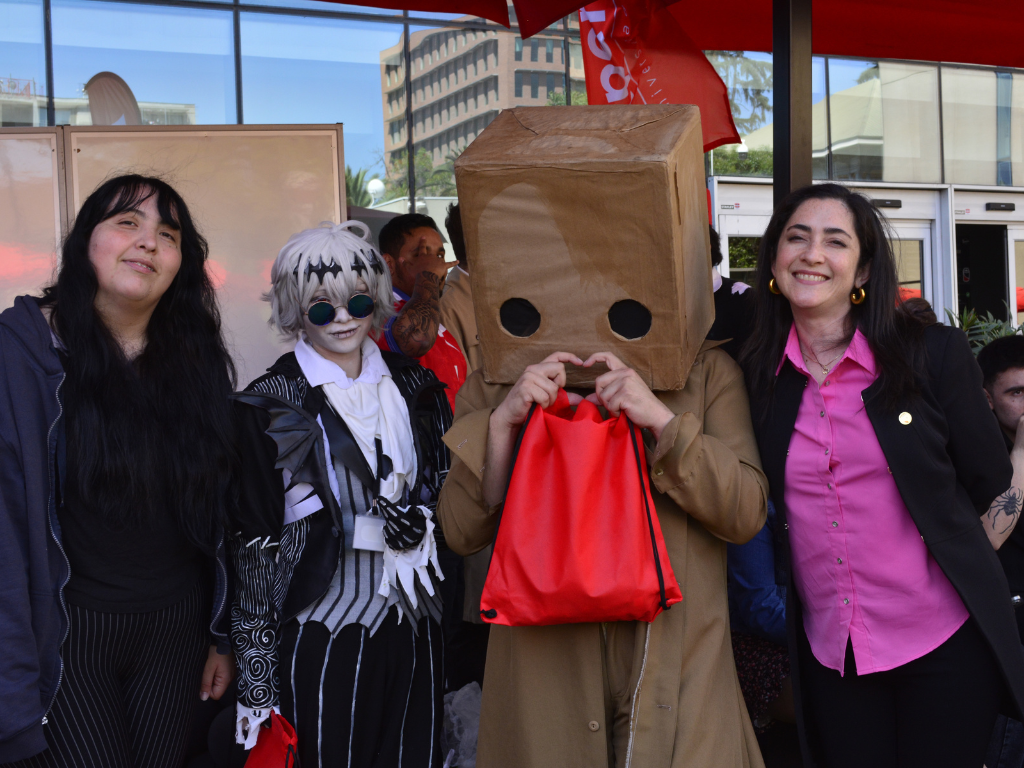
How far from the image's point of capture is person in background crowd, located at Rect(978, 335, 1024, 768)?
263cm

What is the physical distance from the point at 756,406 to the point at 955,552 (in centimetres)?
52

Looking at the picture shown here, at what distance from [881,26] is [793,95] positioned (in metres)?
1.76

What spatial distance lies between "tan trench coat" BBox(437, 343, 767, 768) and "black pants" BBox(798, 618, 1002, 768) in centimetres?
30

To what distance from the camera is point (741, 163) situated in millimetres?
8414

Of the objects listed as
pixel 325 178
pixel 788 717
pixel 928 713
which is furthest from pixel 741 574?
pixel 325 178

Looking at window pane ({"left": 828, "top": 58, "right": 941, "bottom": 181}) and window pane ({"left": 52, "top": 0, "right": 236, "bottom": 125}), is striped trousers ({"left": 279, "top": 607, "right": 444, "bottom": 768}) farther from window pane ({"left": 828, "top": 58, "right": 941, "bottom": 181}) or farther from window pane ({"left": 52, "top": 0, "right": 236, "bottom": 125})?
window pane ({"left": 828, "top": 58, "right": 941, "bottom": 181})

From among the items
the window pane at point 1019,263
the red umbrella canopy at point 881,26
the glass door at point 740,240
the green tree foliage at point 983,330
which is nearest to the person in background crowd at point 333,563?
the red umbrella canopy at point 881,26

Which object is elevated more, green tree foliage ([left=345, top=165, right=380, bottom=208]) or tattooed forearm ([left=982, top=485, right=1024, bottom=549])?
green tree foliage ([left=345, top=165, right=380, bottom=208])

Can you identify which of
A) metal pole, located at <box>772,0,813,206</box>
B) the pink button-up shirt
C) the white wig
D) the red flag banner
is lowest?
the pink button-up shirt

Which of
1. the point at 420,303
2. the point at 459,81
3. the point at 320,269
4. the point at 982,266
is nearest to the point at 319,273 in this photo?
the point at 320,269

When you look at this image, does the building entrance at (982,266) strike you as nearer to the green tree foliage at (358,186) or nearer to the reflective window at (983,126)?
the reflective window at (983,126)

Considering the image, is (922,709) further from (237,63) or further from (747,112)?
(747,112)

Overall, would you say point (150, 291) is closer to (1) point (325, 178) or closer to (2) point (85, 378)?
(2) point (85, 378)

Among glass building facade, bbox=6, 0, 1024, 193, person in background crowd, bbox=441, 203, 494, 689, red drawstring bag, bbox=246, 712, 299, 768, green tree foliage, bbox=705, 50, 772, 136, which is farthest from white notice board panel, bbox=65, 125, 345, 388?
green tree foliage, bbox=705, 50, 772, 136
